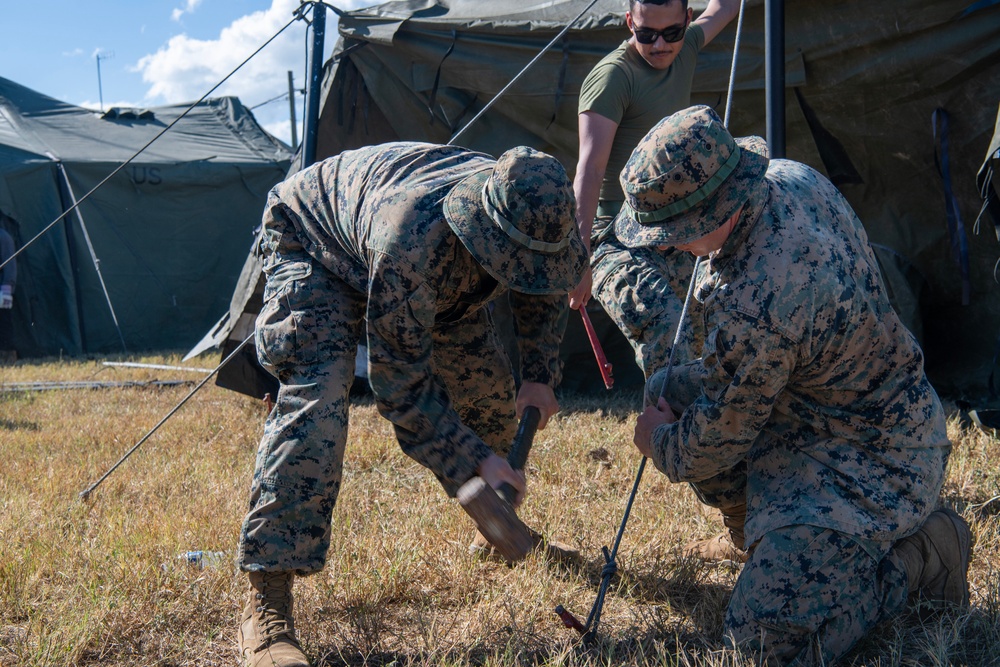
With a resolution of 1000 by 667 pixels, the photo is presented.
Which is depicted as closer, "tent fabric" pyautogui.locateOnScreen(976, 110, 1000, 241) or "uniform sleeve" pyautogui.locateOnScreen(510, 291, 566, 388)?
"uniform sleeve" pyautogui.locateOnScreen(510, 291, 566, 388)

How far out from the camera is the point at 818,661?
226cm

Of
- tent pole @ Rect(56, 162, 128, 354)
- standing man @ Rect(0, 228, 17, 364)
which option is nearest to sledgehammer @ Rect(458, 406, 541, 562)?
standing man @ Rect(0, 228, 17, 364)

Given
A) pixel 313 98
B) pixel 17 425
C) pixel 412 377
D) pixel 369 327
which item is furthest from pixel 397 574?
pixel 17 425

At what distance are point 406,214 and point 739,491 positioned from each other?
1.26 m

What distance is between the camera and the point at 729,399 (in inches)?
88.8

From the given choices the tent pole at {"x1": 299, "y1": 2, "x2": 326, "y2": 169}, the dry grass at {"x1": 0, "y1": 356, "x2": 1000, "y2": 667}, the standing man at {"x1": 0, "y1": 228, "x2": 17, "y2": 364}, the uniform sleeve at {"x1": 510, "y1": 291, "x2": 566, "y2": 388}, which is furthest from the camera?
the standing man at {"x1": 0, "y1": 228, "x2": 17, "y2": 364}

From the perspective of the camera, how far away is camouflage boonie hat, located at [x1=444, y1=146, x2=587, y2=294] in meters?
2.17

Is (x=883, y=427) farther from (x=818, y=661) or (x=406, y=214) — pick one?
(x=406, y=214)

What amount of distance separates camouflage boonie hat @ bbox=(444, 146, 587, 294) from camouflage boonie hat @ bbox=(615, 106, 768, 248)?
0.19 m

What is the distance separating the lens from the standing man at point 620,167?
130 inches

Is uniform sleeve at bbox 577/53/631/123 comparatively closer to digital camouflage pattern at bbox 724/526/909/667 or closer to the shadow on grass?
digital camouflage pattern at bbox 724/526/909/667

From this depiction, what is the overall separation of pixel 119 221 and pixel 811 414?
9849mm

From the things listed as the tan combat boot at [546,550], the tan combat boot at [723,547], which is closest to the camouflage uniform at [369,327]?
the tan combat boot at [546,550]

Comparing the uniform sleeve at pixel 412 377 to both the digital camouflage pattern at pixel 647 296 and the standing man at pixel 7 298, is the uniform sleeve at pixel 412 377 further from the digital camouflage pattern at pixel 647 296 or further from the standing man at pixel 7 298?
the standing man at pixel 7 298
